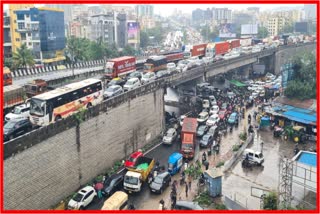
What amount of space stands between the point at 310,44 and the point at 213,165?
80443mm

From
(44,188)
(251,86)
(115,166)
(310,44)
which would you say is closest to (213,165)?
(115,166)

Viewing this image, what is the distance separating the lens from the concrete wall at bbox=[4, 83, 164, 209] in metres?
22.3

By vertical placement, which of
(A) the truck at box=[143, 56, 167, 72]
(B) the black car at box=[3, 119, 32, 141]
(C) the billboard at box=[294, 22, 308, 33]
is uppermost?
(C) the billboard at box=[294, 22, 308, 33]

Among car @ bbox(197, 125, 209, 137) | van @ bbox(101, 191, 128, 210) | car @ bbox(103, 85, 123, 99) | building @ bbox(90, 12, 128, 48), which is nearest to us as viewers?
van @ bbox(101, 191, 128, 210)

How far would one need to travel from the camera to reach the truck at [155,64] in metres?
51.9

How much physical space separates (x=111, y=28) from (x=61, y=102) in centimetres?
8848

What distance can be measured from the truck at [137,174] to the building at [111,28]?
282 feet

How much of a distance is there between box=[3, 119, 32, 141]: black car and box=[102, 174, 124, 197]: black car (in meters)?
6.92

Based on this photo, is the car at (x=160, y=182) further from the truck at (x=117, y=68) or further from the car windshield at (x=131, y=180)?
the truck at (x=117, y=68)

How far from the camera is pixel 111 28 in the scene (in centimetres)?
11238

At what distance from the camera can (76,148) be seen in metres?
27.1

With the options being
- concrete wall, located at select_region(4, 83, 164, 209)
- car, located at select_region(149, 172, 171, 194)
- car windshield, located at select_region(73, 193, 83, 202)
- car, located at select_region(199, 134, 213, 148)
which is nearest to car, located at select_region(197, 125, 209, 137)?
car, located at select_region(199, 134, 213, 148)

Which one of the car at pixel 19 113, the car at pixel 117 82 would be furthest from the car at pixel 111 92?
the car at pixel 19 113

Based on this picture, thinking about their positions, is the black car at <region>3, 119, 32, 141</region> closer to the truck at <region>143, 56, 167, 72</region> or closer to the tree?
the truck at <region>143, 56, 167, 72</region>
